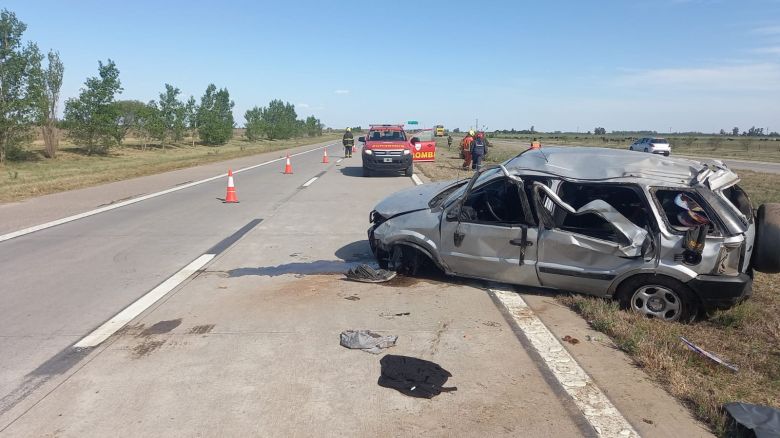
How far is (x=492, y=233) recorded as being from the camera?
6.07m

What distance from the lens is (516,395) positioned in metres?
3.85

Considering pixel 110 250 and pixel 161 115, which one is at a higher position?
pixel 161 115

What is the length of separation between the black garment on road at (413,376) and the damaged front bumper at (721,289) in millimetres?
2695

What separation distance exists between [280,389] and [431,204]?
11.2 ft

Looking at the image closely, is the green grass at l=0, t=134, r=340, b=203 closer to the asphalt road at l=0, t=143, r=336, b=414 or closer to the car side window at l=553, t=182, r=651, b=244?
the asphalt road at l=0, t=143, r=336, b=414

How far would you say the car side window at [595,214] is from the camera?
18.2 ft

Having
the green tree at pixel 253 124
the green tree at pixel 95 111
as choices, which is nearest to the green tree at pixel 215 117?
the green tree at pixel 253 124

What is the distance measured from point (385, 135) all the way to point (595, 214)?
58.9 ft

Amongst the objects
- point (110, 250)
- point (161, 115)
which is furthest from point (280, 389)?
point (161, 115)

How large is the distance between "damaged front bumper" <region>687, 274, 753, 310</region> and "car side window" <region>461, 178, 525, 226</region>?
5.92 feet

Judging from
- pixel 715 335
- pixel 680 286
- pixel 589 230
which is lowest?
pixel 715 335

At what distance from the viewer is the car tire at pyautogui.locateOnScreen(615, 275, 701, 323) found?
17.4 ft

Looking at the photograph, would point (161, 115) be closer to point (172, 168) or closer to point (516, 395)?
point (172, 168)

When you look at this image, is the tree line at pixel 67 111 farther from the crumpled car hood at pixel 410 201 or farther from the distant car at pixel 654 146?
the distant car at pixel 654 146
